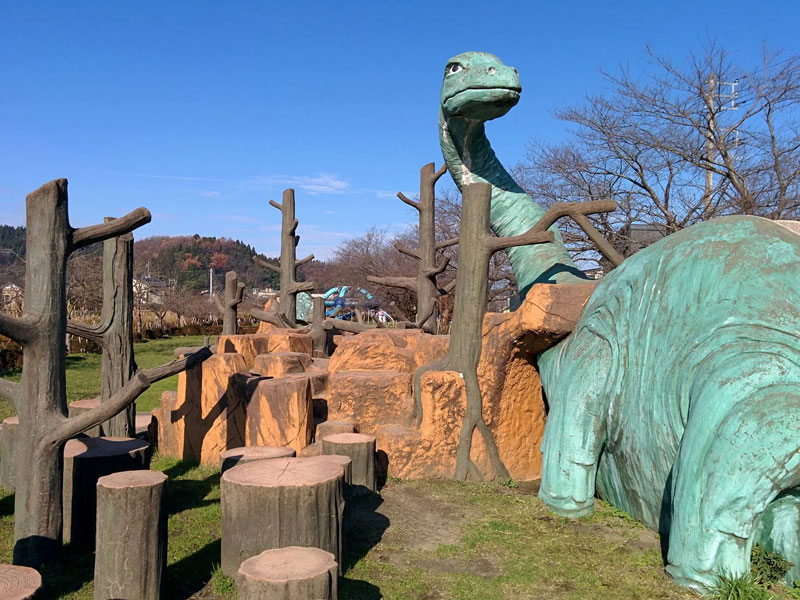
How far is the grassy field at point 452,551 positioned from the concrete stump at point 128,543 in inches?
10.9

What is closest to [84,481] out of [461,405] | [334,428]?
[334,428]

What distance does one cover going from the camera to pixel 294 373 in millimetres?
6805

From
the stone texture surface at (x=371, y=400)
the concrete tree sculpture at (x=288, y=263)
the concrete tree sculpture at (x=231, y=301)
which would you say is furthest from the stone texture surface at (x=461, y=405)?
the concrete tree sculpture at (x=288, y=263)

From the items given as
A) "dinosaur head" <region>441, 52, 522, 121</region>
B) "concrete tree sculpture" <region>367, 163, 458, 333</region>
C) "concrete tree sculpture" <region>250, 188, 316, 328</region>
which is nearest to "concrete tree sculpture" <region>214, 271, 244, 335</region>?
"concrete tree sculpture" <region>250, 188, 316, 328</region>

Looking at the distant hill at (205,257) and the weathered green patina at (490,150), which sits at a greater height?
the distant hill at (205,257)

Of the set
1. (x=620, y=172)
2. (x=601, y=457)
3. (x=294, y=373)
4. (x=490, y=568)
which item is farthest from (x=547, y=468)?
(x=620, y=172)

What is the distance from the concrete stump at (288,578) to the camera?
2.73m

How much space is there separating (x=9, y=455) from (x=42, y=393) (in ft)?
6.65

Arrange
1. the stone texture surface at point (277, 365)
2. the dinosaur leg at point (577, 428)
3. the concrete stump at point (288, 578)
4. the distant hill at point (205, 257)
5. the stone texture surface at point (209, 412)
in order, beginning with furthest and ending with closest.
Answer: the distant hill at point (205, 257) → the stone texture surface at point (277, 365) → the stone texture surface at point (209, 412) → the dinosaur leg at point (577, 428) → the concrete stump at point (288, 578)

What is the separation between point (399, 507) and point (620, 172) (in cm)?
967

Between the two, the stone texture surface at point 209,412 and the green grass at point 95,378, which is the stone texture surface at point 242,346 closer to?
the stone texture surface at point 209,412

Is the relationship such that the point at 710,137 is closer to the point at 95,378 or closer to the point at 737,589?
the point at 737,589

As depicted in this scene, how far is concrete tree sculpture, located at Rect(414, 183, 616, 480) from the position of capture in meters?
5.47

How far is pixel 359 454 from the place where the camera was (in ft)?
16.5
